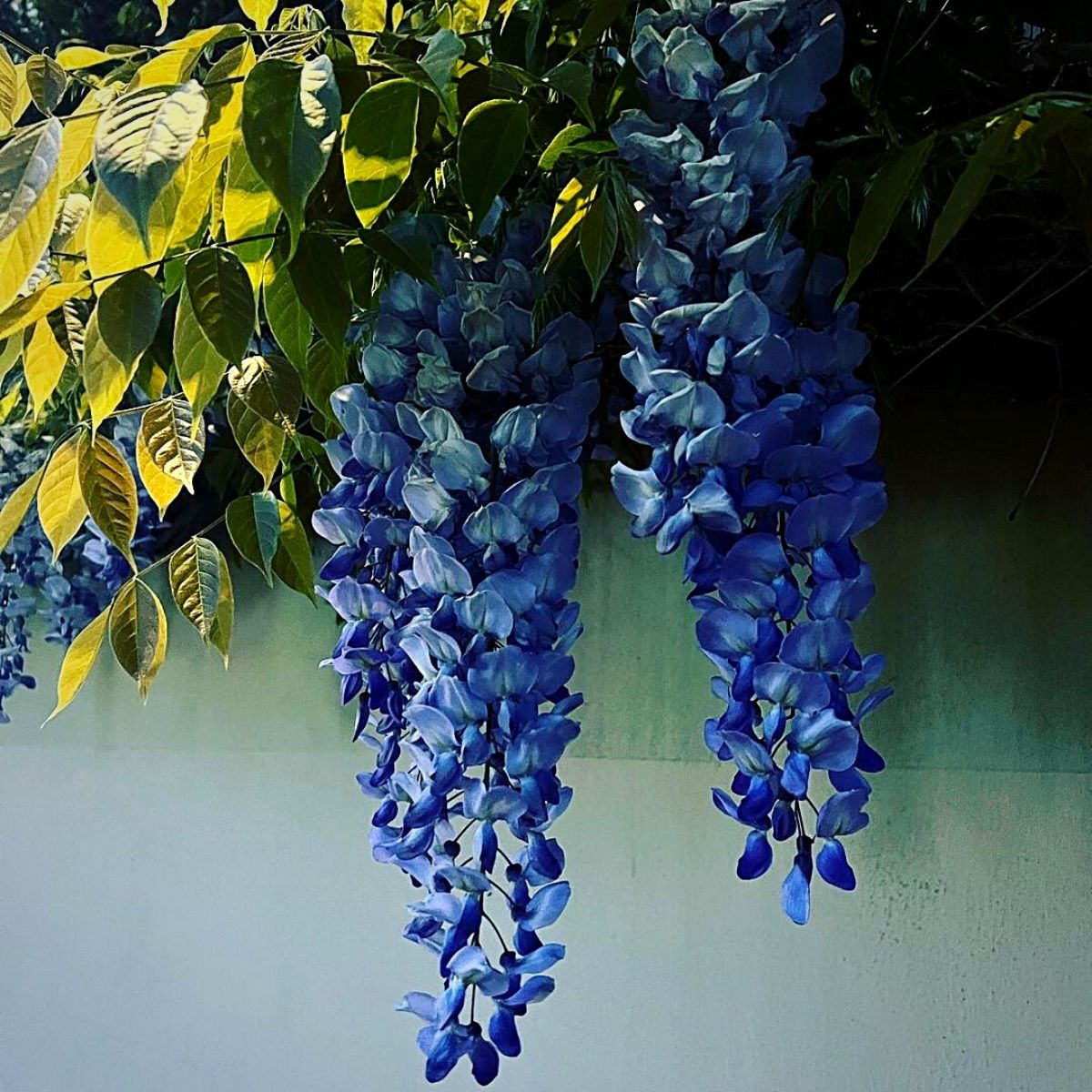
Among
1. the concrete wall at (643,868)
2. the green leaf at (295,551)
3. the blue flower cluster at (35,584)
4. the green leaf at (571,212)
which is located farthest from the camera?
the blue flower cluster at (35,584)

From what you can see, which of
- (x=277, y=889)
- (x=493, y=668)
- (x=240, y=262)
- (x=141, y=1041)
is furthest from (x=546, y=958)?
(x=141, y=1041)

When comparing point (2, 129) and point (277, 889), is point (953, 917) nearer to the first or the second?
point (277, 889)

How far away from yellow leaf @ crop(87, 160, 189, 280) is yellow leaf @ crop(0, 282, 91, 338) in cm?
5

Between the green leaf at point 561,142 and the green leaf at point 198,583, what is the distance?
161 millimetres

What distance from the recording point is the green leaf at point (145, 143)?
238 mm

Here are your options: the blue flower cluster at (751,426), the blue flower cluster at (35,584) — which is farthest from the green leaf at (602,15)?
the blue flower cluster at (35,584)

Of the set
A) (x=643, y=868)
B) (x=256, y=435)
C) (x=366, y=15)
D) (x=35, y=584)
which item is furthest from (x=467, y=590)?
(x=35, y=584)

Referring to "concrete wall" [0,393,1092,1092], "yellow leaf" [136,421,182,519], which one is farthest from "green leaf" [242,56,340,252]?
"concrete wall" [0,393,1092,1092]

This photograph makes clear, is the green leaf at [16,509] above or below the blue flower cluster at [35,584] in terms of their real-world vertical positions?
above

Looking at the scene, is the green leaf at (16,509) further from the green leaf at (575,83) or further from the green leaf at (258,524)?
the green leaf at (575,83)

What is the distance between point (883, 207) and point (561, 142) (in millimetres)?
94

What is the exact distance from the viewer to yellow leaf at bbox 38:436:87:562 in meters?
0.36

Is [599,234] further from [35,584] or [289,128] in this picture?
[35,584]

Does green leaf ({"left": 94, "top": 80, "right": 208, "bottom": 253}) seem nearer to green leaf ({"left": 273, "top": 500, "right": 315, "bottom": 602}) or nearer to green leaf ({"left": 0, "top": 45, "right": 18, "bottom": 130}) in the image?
green leaf ({"left": 0, "top": 45, "right": 18, "bottom": 130})
